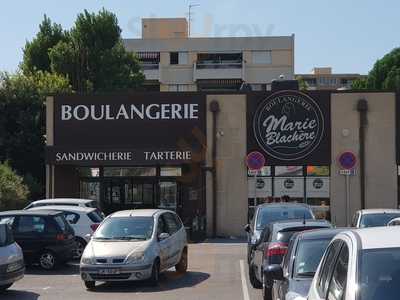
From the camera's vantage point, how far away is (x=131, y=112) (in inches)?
1219

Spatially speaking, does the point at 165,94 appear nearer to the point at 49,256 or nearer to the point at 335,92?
the point at 335,92

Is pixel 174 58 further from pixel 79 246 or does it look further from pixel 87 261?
pixel 87 261

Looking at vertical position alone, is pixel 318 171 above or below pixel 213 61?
below

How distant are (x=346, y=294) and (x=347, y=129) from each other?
26214 millimetres

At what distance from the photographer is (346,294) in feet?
15.6

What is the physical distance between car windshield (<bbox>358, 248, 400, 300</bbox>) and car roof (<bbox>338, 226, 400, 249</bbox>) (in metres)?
0.06

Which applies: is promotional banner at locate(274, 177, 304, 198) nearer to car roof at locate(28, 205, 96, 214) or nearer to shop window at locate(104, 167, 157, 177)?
shop window at locate(104, 167, 157, 177)

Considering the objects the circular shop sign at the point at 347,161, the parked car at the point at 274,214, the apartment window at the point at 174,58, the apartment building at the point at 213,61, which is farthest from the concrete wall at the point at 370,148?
the apartment window at the point at 174,58

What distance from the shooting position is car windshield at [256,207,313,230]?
58.8 feet

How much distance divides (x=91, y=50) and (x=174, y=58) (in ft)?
89.2

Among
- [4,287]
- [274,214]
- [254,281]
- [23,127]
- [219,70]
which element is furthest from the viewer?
[219,70]

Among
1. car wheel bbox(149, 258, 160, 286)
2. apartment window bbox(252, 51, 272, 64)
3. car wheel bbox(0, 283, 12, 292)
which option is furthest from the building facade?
apartment window bbox(252, 51, 272, 64)

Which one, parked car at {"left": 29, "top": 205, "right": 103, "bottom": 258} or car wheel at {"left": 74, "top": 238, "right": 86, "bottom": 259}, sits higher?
parked car at {"left": 29, "top": 205, "right": 103, "bottom": 258}

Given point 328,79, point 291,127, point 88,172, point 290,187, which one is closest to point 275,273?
point 290,187
